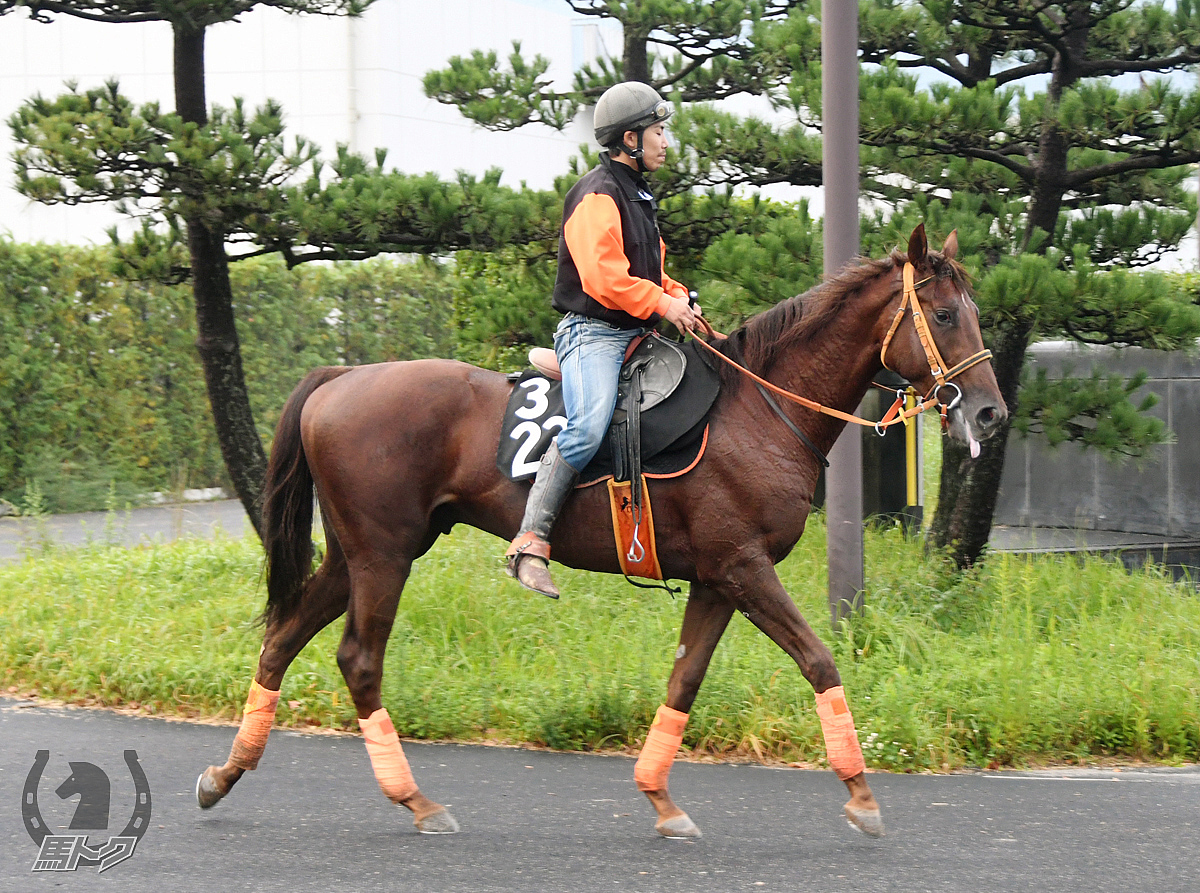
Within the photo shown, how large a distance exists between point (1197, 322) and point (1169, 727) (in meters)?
2.18

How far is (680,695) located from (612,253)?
1695 millimetres

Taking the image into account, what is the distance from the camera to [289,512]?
16.9 ft

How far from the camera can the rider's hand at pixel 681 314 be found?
14.8 ft

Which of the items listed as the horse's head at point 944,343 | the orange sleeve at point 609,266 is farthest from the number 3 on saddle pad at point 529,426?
the horse's head at point 944,343

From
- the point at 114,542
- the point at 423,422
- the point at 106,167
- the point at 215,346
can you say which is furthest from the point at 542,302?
the point at 114,542

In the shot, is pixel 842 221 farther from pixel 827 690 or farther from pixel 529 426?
pixel 827 690

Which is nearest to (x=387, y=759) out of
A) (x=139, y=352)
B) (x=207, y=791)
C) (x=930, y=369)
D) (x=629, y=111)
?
(x=207, y=791)

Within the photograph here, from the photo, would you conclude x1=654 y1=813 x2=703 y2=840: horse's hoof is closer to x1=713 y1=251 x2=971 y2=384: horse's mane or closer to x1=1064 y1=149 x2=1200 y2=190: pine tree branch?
x1=713 y1=251 x2=971 y2=384: horse's mane

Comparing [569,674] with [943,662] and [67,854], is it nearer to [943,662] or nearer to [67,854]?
[943,662]

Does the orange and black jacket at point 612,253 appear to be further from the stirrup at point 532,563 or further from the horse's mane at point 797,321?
the stirrup at point 532,563

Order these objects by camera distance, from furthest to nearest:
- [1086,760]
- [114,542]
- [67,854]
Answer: [114,542], [1086,760], [67,854]

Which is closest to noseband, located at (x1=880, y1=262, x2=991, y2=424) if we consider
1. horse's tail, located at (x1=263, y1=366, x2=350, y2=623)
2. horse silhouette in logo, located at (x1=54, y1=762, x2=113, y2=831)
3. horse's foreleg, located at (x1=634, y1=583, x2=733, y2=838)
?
horse's foreleg, located at (x1=634, y1=583, x2=733, y2=838)

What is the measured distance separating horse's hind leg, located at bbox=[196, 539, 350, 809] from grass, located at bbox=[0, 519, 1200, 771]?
93cm

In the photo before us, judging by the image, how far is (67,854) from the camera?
4.17 metres
